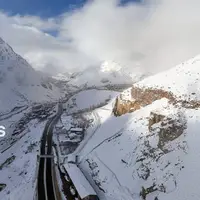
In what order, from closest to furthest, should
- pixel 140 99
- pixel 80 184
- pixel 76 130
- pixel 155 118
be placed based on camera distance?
pixel 80 184
pixel 155 118
pixel 140 99
pixel 76 130

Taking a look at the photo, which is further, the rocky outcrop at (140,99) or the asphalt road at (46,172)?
the rocky outcrop at (140,99)

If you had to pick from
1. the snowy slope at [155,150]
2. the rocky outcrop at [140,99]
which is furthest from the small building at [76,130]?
the snowy slope at [155,150]

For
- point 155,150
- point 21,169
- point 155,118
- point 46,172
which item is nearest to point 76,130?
point 21,169

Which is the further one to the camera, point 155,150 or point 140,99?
point 140,99

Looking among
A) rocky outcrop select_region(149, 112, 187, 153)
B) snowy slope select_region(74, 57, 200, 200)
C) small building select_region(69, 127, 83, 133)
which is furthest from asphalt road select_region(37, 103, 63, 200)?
rocky outcrop select_region(149, 112, 187, 153)

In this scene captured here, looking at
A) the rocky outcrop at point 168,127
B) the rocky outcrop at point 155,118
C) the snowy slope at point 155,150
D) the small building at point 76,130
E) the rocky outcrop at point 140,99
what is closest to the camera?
the snowy slope at point 155,150

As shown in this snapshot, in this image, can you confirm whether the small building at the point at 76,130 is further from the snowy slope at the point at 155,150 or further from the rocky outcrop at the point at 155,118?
the rocky outcrop at the point at 155,118

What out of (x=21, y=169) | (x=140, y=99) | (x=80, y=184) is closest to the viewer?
(x=80, y=184)

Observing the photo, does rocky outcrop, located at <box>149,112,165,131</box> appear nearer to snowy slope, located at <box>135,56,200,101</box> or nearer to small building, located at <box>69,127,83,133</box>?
snowy slope, located at <box>135,56,200,101</box>

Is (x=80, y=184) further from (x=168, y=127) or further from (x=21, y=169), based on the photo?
(x=21, y=169)
